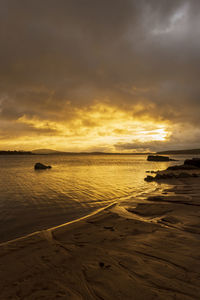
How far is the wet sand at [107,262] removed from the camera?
273cm

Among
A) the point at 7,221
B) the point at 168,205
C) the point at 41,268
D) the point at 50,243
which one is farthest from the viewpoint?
the point at 168,205

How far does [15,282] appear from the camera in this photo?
120 inches

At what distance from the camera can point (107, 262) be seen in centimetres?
357

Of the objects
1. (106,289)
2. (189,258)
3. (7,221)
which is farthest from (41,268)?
(7,221)

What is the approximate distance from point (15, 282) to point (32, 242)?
191 cm

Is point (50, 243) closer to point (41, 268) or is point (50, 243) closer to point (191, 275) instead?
point (41, 268)

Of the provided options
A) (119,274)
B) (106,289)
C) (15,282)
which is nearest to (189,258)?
(119,274)

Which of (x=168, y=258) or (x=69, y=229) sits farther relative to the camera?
(x=69, y=229)

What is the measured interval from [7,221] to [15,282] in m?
4.49

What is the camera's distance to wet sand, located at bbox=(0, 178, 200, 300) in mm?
2729

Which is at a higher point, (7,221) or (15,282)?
(15,282)

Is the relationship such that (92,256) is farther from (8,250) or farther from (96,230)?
(8,250)

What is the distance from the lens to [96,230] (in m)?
5.60

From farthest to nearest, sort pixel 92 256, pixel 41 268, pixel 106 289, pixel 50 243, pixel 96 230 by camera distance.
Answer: pixel 96 230, pixel 50 243, pixel 92 256, pixel 41 268, pixel 106 289
